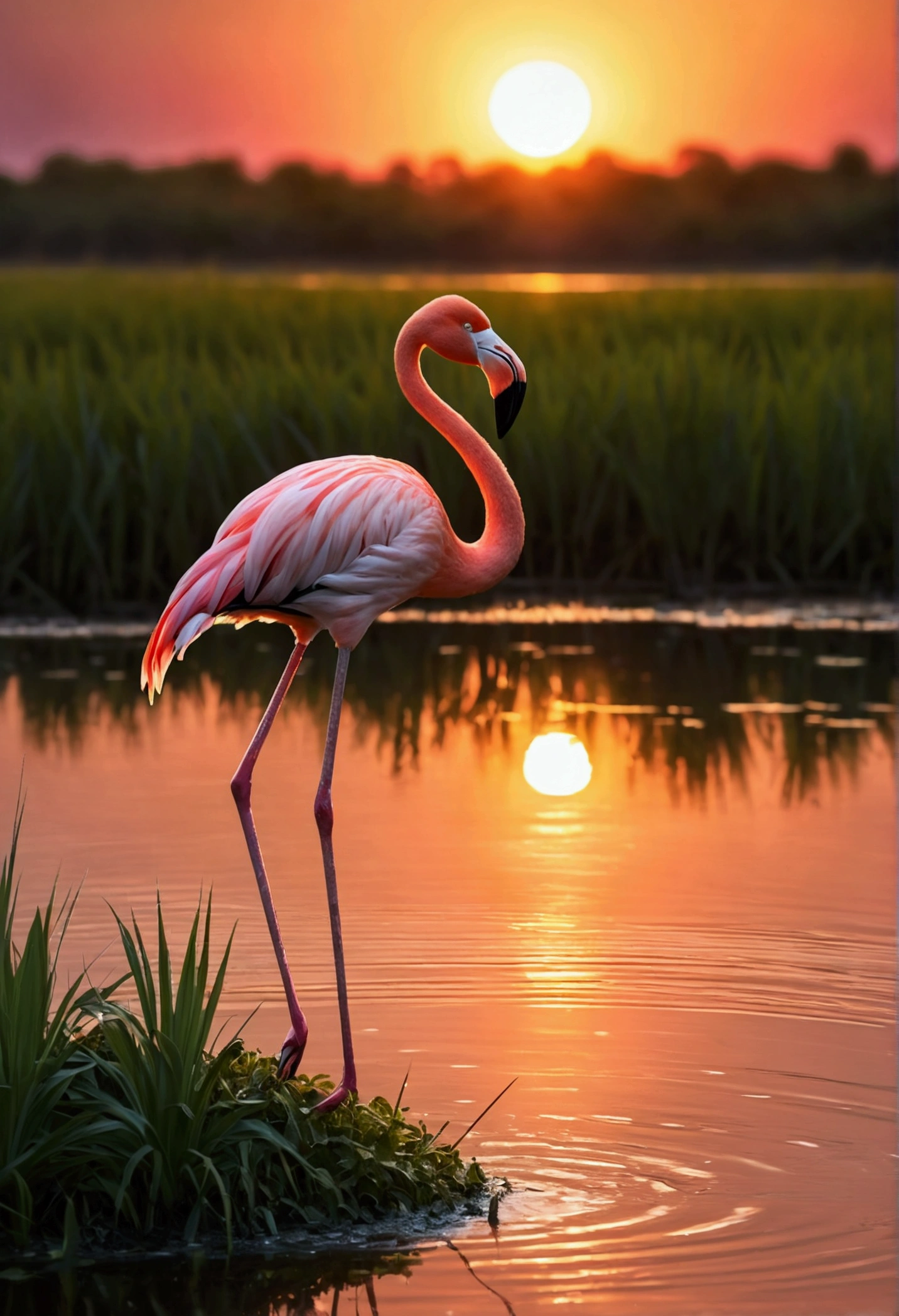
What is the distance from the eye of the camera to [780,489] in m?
11.2

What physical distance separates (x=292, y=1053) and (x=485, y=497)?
4.56 feet

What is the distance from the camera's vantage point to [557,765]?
7.99 meters

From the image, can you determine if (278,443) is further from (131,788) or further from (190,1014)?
(190,1014)

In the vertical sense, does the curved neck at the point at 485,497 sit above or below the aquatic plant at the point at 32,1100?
above

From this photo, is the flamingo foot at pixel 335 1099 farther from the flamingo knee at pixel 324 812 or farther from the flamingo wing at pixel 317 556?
the flamingo wing at pixel 317 556

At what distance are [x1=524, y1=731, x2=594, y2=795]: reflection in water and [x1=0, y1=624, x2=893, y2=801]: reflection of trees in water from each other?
0.38ft

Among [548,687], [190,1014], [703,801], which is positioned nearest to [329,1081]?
[190,1014]

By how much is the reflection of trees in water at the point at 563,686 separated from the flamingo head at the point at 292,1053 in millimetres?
3109

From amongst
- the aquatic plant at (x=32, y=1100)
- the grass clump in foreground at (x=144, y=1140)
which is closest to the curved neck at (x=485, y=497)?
the grass clump in foreground at (x=144, y=1140)

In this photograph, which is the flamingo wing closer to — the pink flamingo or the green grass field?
the pink flamingo

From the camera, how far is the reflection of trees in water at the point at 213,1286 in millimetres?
3799

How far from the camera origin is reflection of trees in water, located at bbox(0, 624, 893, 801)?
8.23 metres


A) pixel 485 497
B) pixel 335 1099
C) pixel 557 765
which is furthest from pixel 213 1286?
pixel 557 765

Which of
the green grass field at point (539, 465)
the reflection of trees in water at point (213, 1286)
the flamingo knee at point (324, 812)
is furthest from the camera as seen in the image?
the green grass field at point (539, 465)
